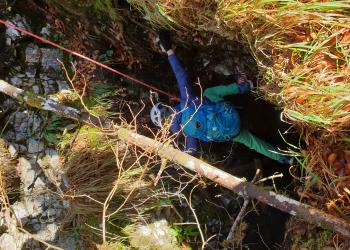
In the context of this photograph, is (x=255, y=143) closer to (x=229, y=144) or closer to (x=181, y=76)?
(x=229, y=144)

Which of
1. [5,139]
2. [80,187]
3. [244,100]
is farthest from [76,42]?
[244,100]

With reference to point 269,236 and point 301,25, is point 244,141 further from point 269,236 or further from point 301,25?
point 301,25

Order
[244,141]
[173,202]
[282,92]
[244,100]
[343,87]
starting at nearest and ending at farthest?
1. [343,87]
2. [282,92]
3. [244,141]
4. [244,100]
5. [173,202]

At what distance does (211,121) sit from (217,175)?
2.71 ft

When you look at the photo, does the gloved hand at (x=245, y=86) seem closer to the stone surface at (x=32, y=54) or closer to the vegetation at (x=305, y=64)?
the vegetation at (x=305, y=64)

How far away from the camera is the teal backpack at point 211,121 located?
319 centimetres

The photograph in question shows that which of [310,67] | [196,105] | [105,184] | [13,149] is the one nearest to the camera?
[310,67]

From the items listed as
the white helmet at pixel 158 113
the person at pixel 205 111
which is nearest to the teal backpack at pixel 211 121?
the person at pixel 205 111

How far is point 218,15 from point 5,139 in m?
2.91

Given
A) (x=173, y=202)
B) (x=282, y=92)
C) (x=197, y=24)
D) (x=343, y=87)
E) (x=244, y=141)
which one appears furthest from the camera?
(x=173, y=202)

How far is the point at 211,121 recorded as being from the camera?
3.19 meters

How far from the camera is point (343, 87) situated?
6.07 ft

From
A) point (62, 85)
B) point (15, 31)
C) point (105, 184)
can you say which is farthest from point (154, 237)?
point (15, 31)

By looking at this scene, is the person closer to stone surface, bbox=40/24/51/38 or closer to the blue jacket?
the blue jacket
